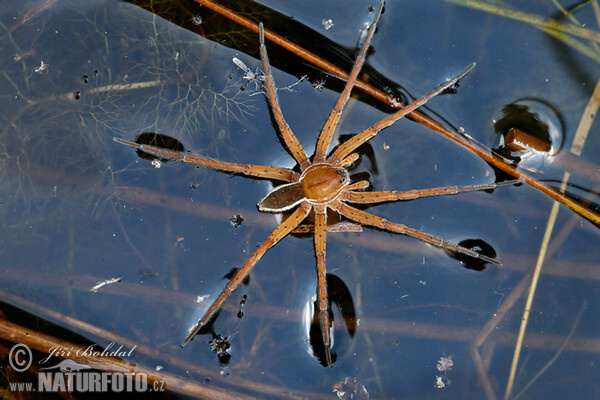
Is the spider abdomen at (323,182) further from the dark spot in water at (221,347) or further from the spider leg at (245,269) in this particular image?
the dark spot in water at (221,347)

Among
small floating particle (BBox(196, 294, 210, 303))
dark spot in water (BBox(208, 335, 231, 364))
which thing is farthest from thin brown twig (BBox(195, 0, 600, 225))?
dark spot in water (BBox(208, 335, 231, 364))

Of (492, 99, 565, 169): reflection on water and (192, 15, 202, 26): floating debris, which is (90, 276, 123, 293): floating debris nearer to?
(192, 15, 202, 26): floating debris

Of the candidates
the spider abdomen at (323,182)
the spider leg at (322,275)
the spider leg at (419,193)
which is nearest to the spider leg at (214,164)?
Result: the spider abdomen at (323,182)

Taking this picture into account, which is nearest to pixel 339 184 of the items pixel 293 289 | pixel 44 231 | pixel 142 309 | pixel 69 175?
pixel 293 289

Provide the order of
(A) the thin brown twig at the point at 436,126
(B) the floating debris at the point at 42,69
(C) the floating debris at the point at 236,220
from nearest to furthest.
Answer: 1. (A) the thin brown twig at the point at 436,126
2. (C) the floating debris at the point at 236,220
3. (B) the floating debris at the point at 42,69

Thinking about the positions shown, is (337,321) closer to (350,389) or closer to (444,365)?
(350,389)

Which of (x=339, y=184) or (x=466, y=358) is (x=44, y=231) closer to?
(x=339, y=184)

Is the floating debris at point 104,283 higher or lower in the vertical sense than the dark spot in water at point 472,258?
lower
